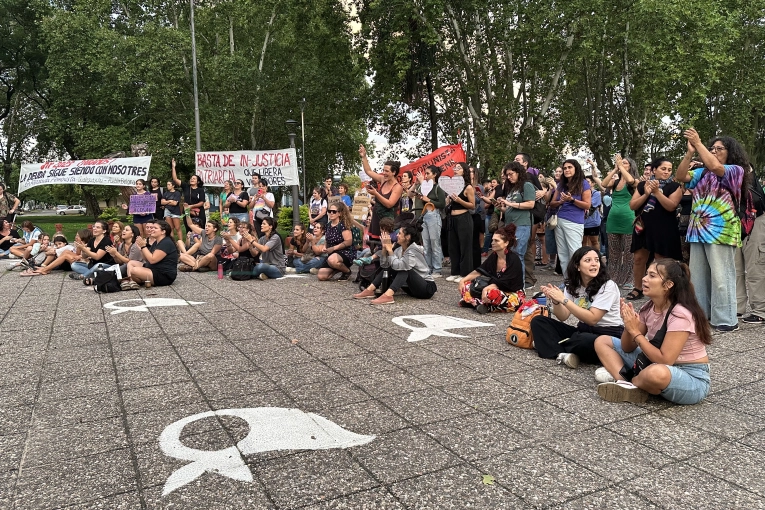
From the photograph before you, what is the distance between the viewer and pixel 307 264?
11.2m

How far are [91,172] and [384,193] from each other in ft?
35.0

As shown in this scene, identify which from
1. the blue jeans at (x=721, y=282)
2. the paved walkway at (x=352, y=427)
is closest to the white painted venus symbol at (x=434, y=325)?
the paved walkway at (x=352, y=427)

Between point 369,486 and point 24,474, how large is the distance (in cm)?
176

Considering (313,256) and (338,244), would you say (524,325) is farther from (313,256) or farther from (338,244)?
(313,256)

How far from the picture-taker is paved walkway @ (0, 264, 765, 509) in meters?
2.73

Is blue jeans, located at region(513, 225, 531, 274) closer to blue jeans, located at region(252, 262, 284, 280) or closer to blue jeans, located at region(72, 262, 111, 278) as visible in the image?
blue jeans, located at region(252, 262, 284, 280)

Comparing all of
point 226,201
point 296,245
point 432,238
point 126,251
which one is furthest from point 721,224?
point 226,201

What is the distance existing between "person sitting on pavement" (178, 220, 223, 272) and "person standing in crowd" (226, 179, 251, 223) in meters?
0.66

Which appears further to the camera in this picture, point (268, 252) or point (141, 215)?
point (141, 215)

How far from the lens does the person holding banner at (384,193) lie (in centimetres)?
895

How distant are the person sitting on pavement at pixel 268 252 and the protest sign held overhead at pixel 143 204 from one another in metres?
4.07

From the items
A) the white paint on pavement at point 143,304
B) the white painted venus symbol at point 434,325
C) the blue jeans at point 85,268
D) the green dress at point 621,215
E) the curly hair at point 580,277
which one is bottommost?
the white painted venus symbol at point 434,325

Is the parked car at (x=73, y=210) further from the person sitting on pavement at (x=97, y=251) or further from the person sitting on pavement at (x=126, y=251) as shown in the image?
the person sitting on pavement at (x=126, y=251)

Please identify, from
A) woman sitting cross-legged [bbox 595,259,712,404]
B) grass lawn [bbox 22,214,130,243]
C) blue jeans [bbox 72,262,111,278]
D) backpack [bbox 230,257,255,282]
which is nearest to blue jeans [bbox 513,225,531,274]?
woman sitting cross-legged [bbox 595,259,712,404]
